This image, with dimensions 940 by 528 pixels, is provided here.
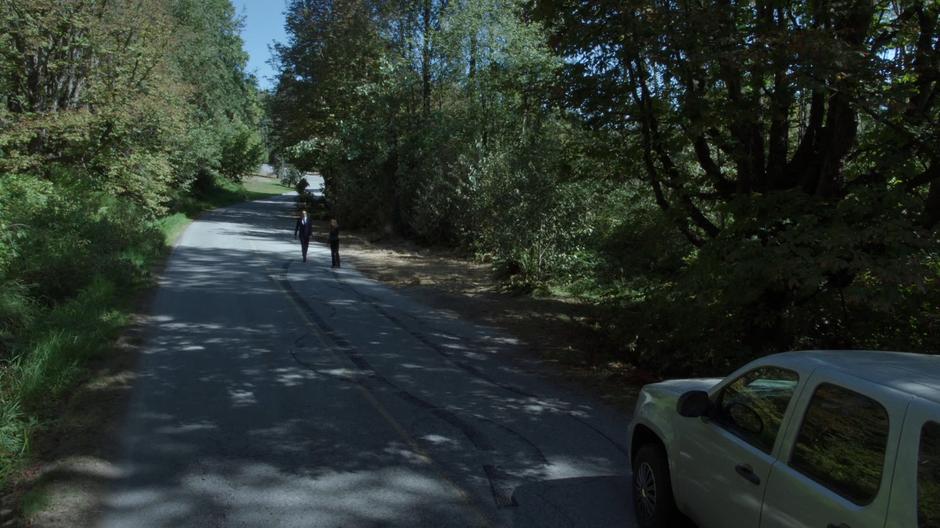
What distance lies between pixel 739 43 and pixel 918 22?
6.62ft

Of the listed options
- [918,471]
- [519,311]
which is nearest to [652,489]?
[918,471]

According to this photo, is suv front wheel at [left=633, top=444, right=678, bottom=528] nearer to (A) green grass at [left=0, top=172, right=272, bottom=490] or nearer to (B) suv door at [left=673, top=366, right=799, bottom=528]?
(B) suv door at [left=673, top=366, right=799, bottom=528]

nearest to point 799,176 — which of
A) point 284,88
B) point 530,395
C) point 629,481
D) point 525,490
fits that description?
point 530,395

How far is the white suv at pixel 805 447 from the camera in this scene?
2.69m

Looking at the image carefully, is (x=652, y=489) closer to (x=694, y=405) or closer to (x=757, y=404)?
(x=694, y=405)

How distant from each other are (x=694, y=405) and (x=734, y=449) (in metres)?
0.34

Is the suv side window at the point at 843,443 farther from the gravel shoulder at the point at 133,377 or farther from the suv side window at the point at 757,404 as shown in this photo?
the gravel shoulder at the point at 133,377

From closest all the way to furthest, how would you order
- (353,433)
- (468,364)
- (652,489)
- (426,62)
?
(652,489) < (353,433) < (468,364) < (426,62)

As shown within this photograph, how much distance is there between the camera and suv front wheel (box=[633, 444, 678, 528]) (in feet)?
14.5

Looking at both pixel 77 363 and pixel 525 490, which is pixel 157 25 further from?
pixel 525 490

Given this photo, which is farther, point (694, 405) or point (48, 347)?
point (48, 347)

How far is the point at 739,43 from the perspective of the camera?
7.96 meters

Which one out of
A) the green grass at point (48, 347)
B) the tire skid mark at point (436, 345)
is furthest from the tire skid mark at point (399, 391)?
the green grass at point (48, 347)

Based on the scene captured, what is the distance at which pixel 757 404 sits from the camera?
3.77 metres
